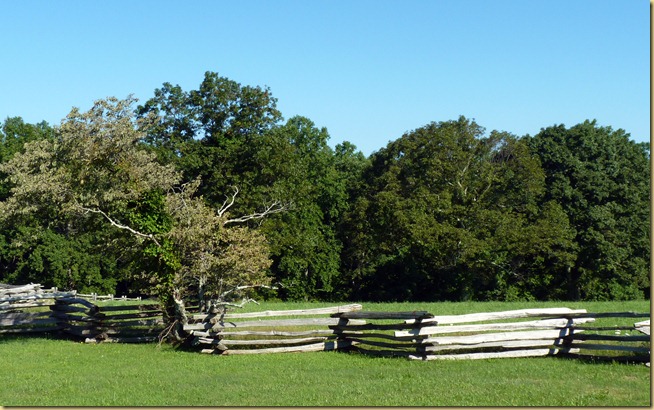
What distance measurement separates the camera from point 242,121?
40.5m

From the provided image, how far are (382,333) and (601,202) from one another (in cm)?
3224

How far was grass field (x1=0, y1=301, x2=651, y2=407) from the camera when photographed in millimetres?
12977

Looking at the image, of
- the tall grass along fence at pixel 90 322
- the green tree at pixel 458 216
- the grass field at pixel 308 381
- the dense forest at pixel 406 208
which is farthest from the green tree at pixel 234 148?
the grass field at pixel 308 381

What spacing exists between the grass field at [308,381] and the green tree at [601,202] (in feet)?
103

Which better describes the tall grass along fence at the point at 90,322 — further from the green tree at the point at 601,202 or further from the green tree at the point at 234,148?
the green tree at the point at 601,202

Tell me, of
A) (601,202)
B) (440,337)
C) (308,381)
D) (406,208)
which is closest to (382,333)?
(440,337)

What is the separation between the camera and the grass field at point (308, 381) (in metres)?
13.0

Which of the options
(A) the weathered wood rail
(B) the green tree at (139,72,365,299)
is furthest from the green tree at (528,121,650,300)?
(A) the weathered wood rail

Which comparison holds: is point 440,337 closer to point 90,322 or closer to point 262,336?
point 262,336

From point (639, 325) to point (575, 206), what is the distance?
33.3 m

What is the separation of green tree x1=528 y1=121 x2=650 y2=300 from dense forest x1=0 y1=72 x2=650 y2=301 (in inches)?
3.5

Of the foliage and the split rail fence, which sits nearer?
the split rail fence

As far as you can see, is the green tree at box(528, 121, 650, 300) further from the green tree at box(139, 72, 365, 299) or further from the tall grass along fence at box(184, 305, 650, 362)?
the tall grass along fence at box(184, 305, 650, 362)

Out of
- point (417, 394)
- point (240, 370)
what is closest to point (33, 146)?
point (240, 370)
